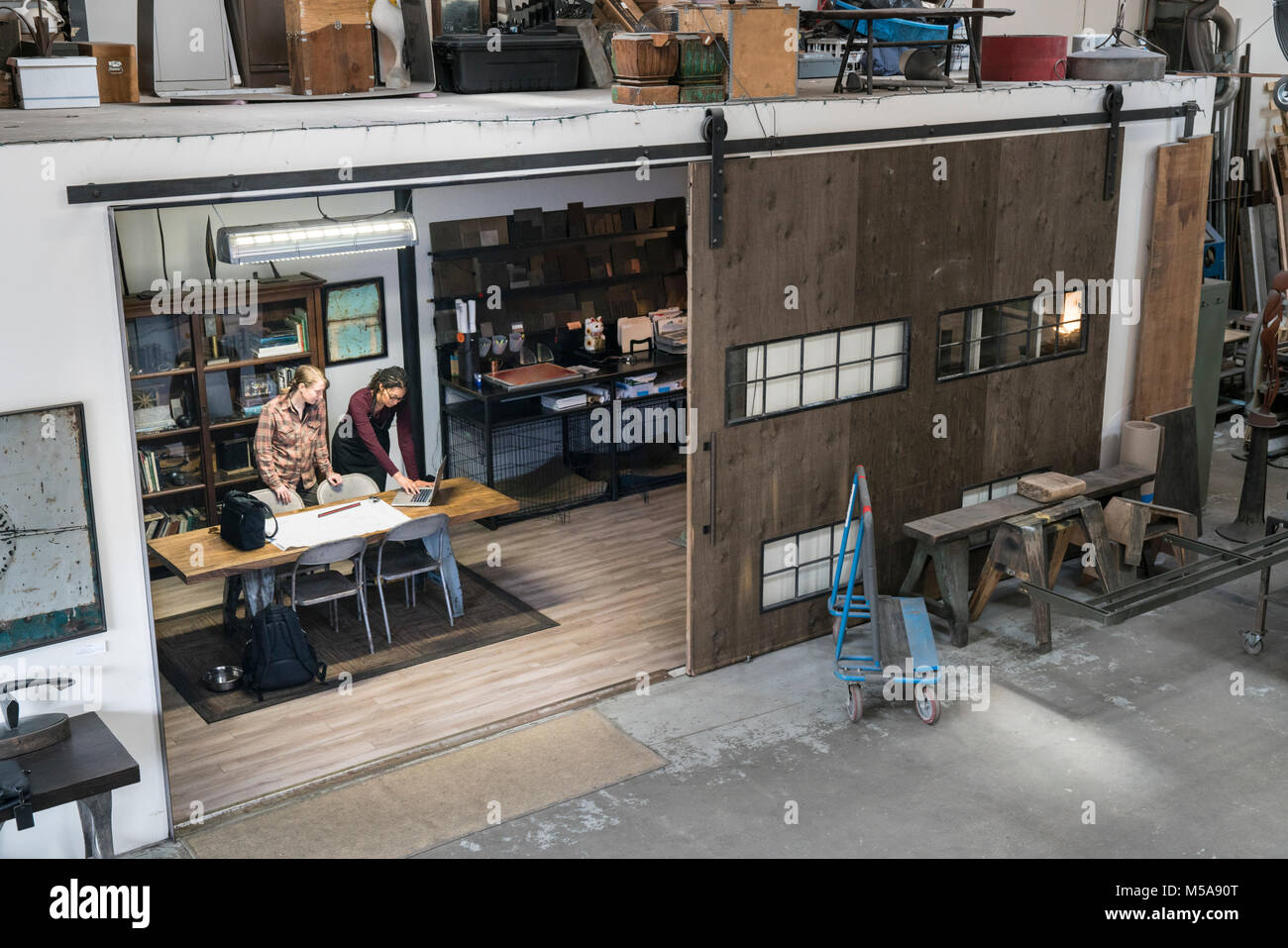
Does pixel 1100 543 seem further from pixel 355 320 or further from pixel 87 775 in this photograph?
pixel 87 775

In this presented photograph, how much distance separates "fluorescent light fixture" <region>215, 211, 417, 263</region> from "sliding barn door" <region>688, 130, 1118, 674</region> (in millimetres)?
1929

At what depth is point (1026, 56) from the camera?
8.59 metres

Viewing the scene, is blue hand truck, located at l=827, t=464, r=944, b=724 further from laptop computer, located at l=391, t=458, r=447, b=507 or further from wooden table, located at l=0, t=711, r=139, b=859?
wooden table, located at l=0, t=711, r=139, b=859

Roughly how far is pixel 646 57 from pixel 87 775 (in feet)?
14.2

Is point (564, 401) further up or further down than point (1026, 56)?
further down

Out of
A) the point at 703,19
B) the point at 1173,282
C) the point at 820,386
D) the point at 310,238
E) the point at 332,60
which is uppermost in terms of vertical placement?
the point at 703,19

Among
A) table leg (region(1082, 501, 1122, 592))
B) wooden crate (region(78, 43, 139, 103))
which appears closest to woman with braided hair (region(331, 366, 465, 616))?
wooden crate (region(78, 43, 139, 103))

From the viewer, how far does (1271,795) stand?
632 centimetres

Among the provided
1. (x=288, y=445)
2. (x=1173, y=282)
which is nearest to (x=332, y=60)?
(x=288, y=445)

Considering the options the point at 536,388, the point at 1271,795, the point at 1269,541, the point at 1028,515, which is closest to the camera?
the point at 1271,795

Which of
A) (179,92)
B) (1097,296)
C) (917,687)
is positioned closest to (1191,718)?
(917,687)

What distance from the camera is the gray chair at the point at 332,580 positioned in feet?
25.7

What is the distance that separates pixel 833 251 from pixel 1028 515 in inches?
81.8

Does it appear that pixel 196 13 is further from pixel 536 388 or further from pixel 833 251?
pixel 833 251
